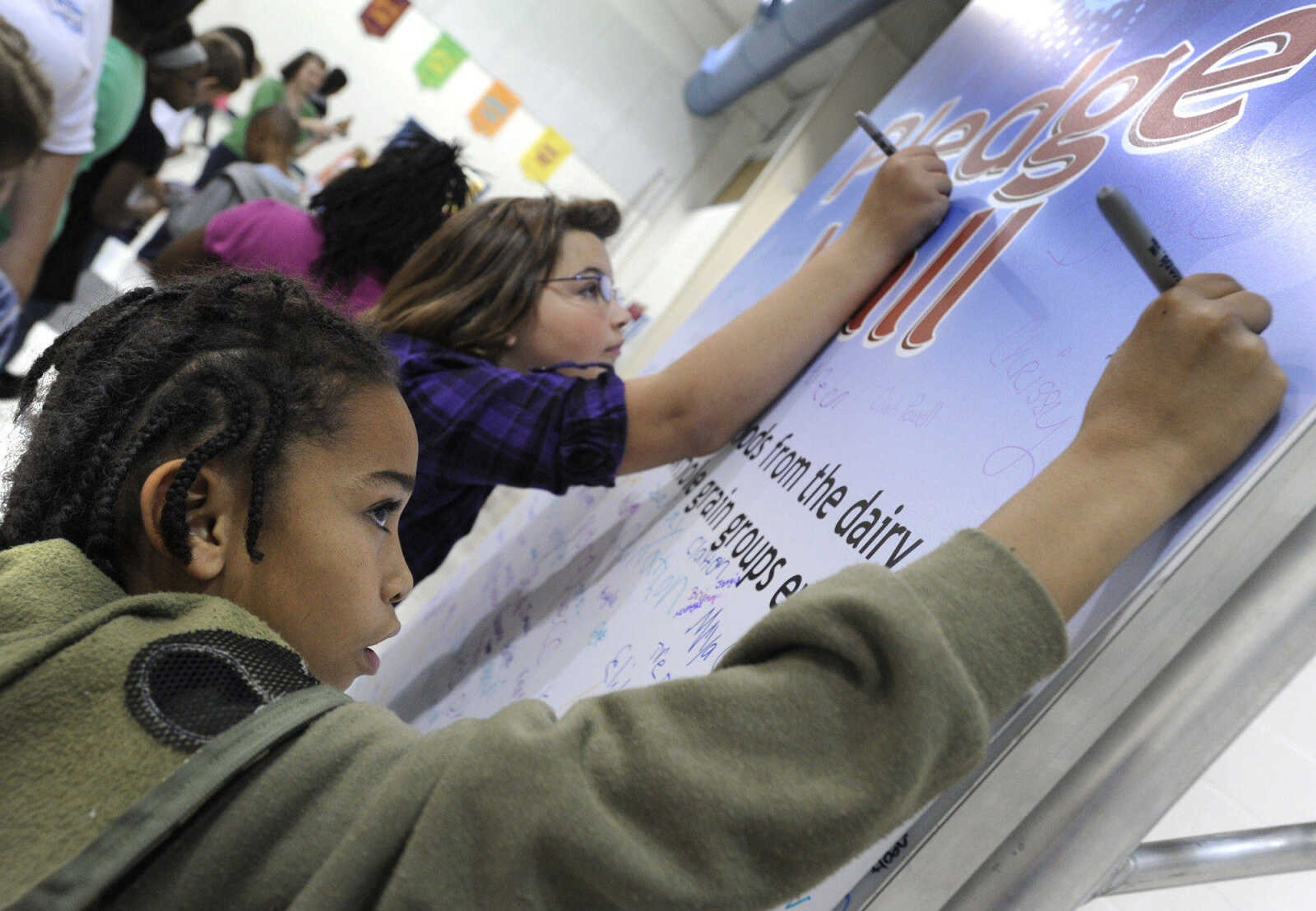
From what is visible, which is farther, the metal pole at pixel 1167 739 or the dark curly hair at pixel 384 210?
the dark curly hair at pixel 384 210

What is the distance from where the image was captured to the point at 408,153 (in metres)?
1.45

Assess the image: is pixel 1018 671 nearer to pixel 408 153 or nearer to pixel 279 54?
pixel 408 153

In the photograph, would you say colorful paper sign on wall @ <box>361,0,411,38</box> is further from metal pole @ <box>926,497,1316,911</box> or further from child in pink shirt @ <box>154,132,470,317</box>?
metal pole @ <box>926,497,1316,911</box>

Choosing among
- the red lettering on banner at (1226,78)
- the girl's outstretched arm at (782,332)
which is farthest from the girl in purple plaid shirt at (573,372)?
the red lettering on banner at (1226,78)

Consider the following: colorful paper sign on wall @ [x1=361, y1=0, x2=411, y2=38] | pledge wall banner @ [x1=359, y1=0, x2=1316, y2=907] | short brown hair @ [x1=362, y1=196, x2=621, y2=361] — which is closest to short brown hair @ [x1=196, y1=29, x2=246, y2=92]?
colorful paper sign on wall @ [x1=361, y1=0, x2=411, y2=38]

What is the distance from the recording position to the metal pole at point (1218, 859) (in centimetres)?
42

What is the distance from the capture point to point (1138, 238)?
1.45ft

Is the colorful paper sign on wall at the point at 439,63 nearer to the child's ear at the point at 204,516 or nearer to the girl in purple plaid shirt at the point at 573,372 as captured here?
the girl in purple plaid shirt at the point at 573,372

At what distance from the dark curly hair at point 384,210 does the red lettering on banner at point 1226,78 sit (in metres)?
1.05

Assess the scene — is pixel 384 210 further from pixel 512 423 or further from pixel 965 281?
pixel 965 281

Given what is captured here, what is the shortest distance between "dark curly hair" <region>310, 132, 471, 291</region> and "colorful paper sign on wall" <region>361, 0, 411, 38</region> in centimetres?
192

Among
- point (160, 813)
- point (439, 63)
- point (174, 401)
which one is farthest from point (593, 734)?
point (439, 63)

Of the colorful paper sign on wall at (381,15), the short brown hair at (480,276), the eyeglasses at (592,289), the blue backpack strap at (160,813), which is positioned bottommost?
the blue backpack strap at (160,813)

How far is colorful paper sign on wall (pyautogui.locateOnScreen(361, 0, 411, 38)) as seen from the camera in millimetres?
3043
